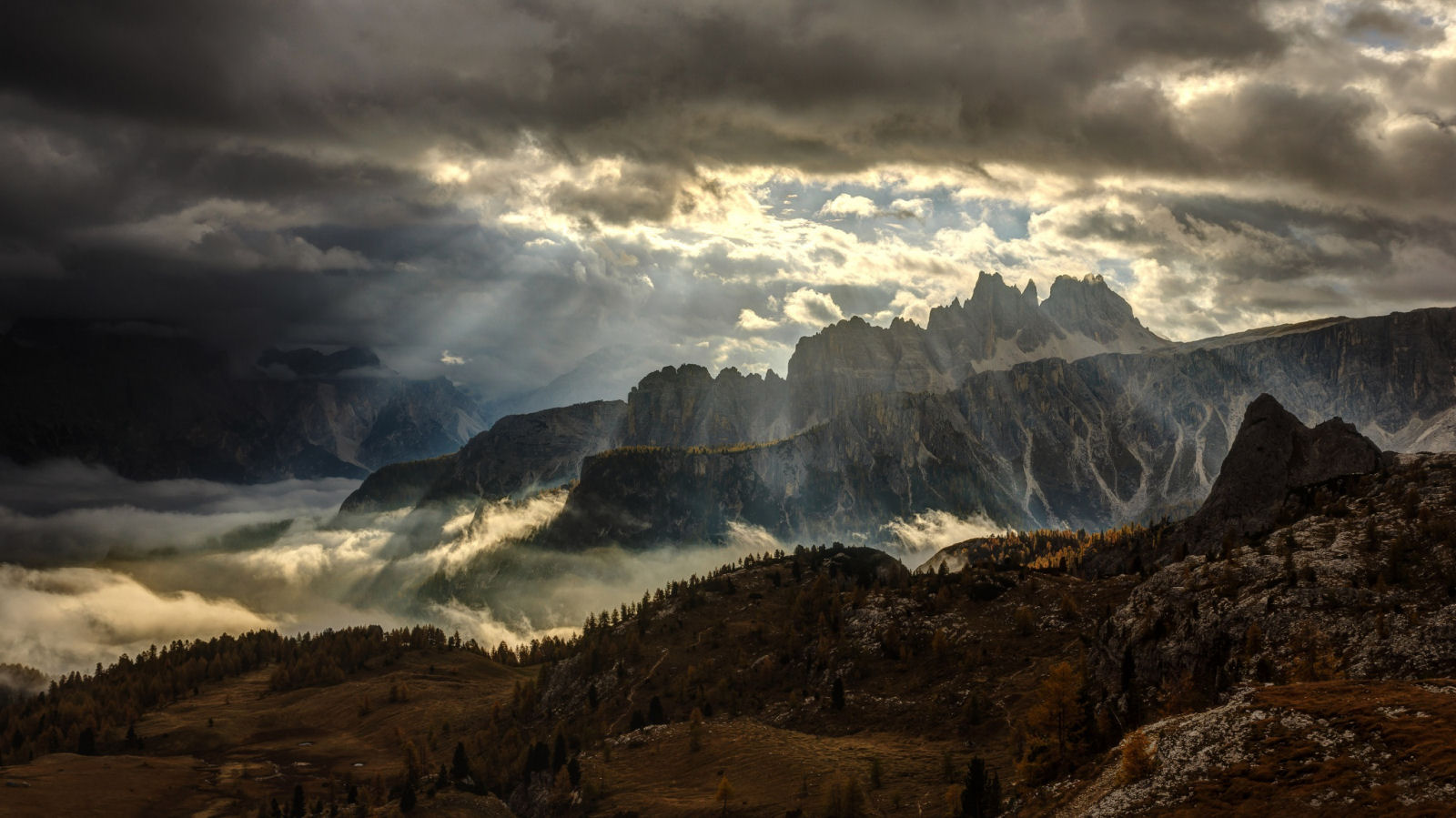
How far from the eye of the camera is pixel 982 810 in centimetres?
11662

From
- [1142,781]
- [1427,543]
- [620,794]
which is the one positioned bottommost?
[620,794]

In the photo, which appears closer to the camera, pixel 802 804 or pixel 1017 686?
pixel 802 804

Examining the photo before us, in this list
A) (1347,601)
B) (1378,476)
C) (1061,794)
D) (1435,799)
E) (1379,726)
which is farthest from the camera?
(1378,476)

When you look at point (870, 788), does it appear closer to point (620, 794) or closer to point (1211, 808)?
point (620, 794)

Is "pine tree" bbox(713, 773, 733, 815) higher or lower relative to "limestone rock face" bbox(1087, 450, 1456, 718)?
lower

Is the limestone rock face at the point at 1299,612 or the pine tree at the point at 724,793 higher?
the limestone rock face at the point at 1299,612

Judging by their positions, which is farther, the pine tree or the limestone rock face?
the pine tree

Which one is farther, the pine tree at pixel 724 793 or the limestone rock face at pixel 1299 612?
the pine tree at pixel 724 793

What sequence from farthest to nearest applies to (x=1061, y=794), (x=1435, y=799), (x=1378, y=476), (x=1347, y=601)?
1. (x=1378, y=476)
2. (x=1347, y=601)
3. (x=1061, y=794)
4. (x=1435, y=799)

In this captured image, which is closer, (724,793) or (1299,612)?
(1299,612)

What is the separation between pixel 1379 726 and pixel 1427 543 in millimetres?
70184

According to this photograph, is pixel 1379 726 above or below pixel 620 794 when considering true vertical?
above

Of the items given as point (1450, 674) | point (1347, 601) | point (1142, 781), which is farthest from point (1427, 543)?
point (1142, 781)

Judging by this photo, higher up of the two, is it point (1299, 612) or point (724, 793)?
point (1299, 612)
